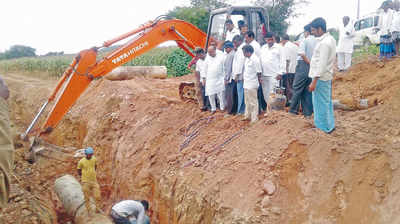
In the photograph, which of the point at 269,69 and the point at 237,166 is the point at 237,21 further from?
the point at 237,166

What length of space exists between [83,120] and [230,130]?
6.49m

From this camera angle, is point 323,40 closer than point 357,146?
No

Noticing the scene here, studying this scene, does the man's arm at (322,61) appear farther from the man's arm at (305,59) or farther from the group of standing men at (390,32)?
the group of standing men at (390,32)

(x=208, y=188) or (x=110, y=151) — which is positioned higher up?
(x=208, y=188)

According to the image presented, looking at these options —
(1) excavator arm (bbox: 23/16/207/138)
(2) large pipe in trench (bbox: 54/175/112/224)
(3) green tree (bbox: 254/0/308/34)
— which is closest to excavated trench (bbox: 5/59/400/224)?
(2) large pipe in trench (bbox: 54/175/112/224)

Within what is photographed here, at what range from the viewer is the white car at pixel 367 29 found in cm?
1659

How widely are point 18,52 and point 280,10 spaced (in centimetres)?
4453

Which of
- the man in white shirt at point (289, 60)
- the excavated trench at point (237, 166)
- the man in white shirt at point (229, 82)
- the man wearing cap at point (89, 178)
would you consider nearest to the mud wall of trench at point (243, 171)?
the excavated trench at point (237, 166)

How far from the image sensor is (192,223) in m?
5.74

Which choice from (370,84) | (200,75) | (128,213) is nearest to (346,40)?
(370,84)

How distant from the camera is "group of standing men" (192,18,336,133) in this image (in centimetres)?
614

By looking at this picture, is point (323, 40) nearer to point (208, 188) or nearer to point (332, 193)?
point (332, 193)

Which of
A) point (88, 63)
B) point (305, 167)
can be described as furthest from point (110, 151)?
point (305, 167)

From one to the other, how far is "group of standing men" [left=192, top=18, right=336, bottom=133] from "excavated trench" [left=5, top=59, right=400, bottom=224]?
44 centimetres
